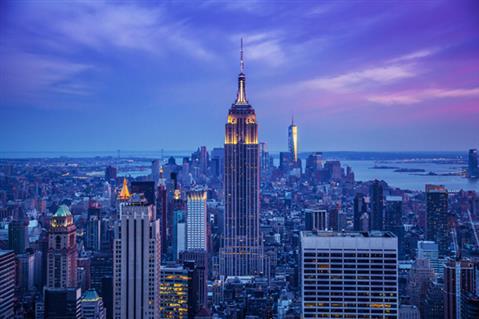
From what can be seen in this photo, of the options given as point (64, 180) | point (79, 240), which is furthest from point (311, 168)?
point (64, 180)

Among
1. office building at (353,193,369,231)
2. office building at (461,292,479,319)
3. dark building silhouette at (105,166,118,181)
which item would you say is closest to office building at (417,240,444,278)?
office building at (353,193,369,231)

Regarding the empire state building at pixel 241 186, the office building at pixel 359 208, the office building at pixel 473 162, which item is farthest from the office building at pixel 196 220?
the office building at pixel 473 162

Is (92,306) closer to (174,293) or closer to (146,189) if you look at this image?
(174,293)

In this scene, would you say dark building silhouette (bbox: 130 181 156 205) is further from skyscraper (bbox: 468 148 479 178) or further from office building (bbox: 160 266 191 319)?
skyscraper (bbox: 468 148 479 178)

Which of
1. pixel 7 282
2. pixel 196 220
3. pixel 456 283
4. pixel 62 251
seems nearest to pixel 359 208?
pixel 456 283

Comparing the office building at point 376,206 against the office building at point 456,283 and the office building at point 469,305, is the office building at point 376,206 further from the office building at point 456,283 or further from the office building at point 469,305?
the office building at point 469,305

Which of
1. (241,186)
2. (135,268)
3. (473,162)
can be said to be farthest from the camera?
(241,186)
